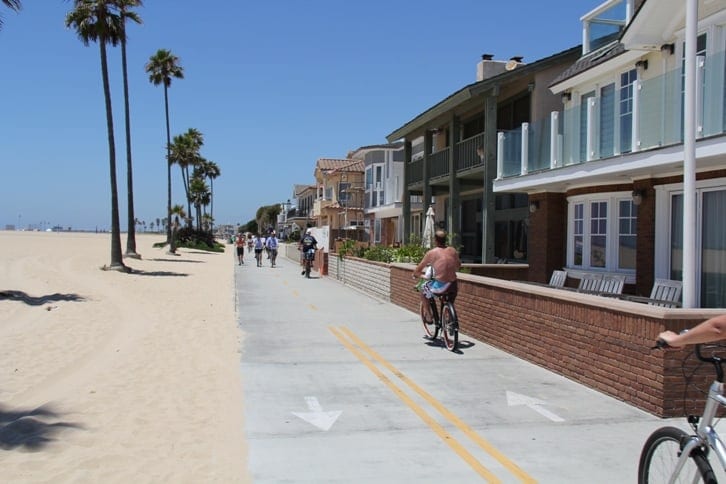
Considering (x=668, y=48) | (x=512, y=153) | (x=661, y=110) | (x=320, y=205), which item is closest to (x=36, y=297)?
(x=512, y=153)

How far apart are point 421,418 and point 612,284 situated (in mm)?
8572

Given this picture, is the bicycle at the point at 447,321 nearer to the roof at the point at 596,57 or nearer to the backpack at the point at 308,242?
the roof at the point at 596,57

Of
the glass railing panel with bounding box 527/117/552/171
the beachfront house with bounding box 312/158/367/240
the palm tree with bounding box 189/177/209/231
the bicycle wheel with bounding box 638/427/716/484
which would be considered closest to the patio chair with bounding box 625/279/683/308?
the glass railing panel with bounding box 527/117/552/171

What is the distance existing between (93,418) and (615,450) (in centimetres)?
491

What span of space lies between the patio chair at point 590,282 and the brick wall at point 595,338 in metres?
4.26

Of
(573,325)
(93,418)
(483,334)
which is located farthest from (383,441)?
(483,334)

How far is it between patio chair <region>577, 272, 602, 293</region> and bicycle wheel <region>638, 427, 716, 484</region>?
1053cm

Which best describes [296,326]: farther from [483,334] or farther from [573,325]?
[573,325]

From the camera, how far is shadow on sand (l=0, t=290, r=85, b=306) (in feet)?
51.3

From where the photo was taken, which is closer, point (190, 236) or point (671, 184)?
point (671, 184)

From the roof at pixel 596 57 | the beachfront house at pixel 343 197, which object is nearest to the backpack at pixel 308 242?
the roof at pixel 596 57

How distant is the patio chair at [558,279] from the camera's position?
635 inches

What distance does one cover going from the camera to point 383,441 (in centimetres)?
600

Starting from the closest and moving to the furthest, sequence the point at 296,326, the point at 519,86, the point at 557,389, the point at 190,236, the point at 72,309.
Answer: the point at 557,389
the point at 296,326
the point at 72,309
the point at 519,86
the point at 190,236
